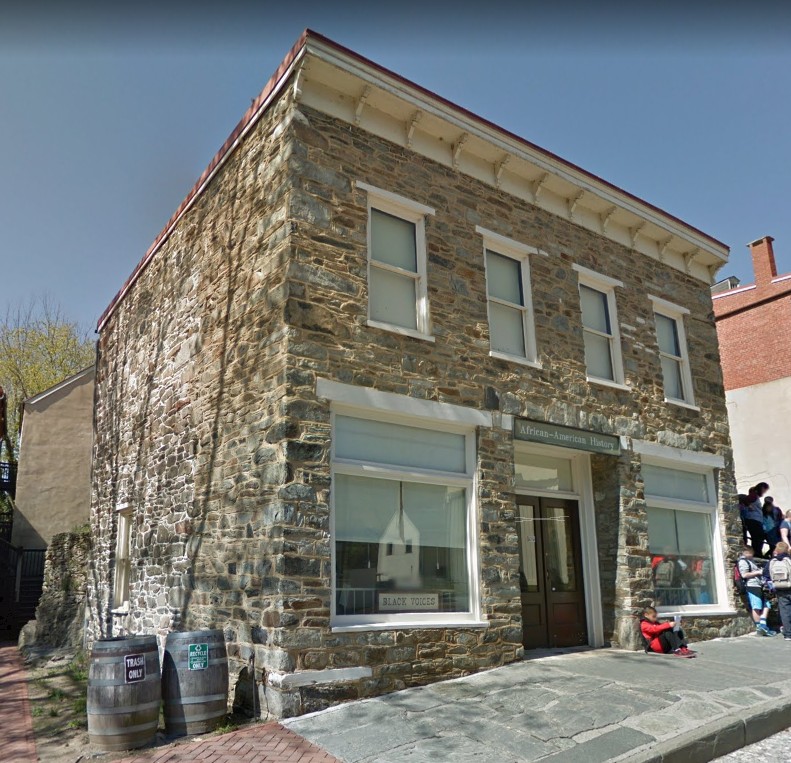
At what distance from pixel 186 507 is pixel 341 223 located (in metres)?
4.16

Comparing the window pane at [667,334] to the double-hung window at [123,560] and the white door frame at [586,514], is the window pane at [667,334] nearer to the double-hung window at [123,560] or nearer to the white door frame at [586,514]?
the white door frame at [586,514]

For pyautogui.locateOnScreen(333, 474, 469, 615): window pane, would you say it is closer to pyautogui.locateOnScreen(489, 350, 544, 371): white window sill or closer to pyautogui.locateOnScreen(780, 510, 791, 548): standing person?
pyautogui.locateOnScreen(489, 350, 544, 371): white window sill

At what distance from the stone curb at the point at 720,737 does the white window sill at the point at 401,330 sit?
4.94 m

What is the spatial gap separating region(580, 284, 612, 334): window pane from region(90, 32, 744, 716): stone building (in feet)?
0.15

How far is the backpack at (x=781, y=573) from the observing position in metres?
10.4

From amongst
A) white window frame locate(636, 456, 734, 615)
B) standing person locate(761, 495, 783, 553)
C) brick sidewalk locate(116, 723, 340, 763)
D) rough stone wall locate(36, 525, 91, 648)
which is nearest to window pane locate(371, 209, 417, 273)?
white window frame locate(636, 456, 734, 615)

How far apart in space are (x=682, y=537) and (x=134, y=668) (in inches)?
349

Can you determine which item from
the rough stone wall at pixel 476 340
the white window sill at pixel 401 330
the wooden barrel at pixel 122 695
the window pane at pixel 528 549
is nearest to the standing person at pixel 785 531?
the rough stone wall at pixel 476 340

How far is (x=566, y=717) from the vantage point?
20.5ft

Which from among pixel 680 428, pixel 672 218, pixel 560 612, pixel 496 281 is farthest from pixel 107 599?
pixel 672 218

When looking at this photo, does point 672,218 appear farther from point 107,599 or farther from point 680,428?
point 107,599

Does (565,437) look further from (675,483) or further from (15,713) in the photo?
(15,713)

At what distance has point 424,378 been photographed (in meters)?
8.59

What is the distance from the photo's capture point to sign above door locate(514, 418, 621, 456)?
9469 millimetres
